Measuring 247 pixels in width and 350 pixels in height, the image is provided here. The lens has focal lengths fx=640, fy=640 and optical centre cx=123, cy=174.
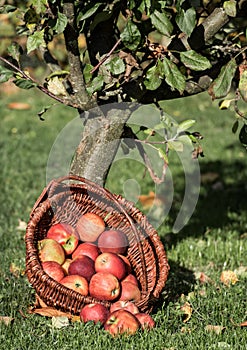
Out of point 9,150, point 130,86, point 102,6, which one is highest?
point 102,6

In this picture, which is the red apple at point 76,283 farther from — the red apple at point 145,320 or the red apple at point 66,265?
the red apple at point 145,320

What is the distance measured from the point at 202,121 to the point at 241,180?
82.7 inches

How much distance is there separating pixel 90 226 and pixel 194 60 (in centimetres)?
90

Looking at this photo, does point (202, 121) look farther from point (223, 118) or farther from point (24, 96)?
point (24, 96)

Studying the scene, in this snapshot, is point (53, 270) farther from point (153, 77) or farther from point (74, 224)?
point (153, 77)

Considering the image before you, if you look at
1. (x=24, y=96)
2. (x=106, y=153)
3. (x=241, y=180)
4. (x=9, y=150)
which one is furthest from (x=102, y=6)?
(x=24, y=96)

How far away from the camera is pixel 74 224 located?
123 inches

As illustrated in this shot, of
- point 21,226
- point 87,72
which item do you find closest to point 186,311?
point 87,72

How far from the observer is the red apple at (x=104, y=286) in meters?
2.73

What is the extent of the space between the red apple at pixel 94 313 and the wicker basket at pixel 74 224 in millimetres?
36

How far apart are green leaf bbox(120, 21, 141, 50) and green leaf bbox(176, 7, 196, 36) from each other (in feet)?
0.57

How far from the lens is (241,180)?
5344 mm

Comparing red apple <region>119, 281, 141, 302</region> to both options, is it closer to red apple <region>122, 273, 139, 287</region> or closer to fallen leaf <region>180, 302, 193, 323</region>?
red apple <region>122, 273, 139, 287</region>

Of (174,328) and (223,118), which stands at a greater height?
(174,328)
